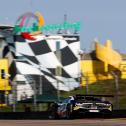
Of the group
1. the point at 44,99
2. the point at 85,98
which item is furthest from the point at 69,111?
the point at 44,99

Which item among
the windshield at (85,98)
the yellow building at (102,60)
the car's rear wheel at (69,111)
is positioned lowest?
the car's rear wheel at (69,111)

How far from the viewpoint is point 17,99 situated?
34531mm

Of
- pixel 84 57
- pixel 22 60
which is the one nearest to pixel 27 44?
pixel 22 60

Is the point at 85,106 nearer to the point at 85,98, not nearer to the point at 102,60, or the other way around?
the point at 85,98

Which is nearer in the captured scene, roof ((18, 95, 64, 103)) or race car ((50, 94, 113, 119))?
race car ((50, 94, 113, 119))

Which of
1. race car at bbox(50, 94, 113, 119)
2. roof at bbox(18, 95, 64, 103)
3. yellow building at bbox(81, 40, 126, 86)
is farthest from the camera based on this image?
yellow building at bbox(81, 40, 126, 86)

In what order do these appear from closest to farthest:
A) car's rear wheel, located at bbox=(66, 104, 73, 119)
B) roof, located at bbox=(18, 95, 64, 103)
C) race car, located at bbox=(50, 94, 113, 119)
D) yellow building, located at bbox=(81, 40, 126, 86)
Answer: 1. race car, located at bbox=(50, 94, 113, 119)
2. car's rear wheel, located at bbox=(66, 104, 73, 119)
3. roof, located at bbox=(18, 95, 64, 103)
4. yellow building, located at bbox=(81, 40, 126, 86)

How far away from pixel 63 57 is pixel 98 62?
4113 mm

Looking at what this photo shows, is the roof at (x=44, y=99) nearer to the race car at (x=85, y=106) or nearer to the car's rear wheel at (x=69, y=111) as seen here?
the race car at (x=85, y=106)

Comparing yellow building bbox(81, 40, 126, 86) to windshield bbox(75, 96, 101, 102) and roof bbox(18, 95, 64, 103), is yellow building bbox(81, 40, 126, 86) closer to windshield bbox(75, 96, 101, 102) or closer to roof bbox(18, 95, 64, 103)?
roof bbox(18, 95, 64, 103)

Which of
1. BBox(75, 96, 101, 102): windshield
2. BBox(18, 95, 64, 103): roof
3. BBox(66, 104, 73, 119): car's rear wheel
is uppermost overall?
BBox(18, 95, 64, 103): roof

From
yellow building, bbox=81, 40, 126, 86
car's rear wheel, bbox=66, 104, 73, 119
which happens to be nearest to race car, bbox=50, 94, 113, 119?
car's rear wheel, bbox=66, 104, 73, 119

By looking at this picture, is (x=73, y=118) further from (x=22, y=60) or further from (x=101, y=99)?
(x=22, y=60)

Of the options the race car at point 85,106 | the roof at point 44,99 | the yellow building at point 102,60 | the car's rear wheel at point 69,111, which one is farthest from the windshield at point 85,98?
the yellow building at point 102,60
